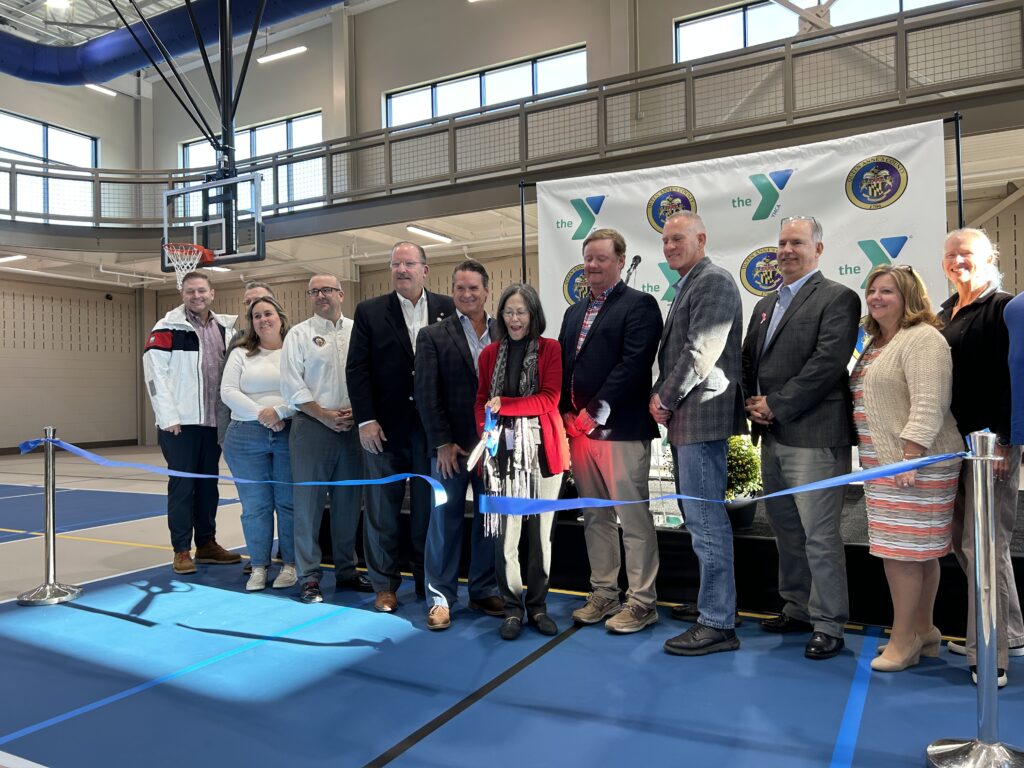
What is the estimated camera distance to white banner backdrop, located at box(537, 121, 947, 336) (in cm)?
439

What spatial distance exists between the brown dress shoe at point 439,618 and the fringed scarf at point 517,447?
47 centimetres

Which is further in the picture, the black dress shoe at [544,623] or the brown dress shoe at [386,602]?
the brown dress shoe at [386,602]

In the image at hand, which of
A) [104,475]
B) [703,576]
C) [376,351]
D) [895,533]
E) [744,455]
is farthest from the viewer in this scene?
[104,475]

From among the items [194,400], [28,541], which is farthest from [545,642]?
[28,541]

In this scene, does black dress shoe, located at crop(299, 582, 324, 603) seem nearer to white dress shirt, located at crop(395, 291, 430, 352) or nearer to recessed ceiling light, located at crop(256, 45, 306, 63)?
white dress shirt, located at crop(395, 291, 430, 352)

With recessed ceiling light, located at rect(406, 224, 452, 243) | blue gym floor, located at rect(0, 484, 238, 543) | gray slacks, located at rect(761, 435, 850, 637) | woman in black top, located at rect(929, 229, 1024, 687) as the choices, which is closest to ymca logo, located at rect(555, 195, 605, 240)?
gray slacks, located at rect(761, 435, 850, 637)

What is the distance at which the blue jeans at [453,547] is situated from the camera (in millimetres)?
3336

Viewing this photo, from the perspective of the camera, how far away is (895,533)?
2555 millimetres

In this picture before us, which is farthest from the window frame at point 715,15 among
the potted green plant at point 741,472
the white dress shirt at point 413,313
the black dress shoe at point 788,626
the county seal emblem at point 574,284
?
the black dress shoe at point 788,626

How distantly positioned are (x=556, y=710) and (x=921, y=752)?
1074 millimetres

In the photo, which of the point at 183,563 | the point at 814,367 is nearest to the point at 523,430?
the point at 814,367

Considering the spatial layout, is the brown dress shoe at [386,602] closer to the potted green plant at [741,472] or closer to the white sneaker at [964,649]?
the potted green plant at [741,472]

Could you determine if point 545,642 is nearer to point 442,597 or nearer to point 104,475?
point 442,597

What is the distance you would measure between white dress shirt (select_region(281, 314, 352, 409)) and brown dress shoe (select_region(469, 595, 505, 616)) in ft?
4.13
